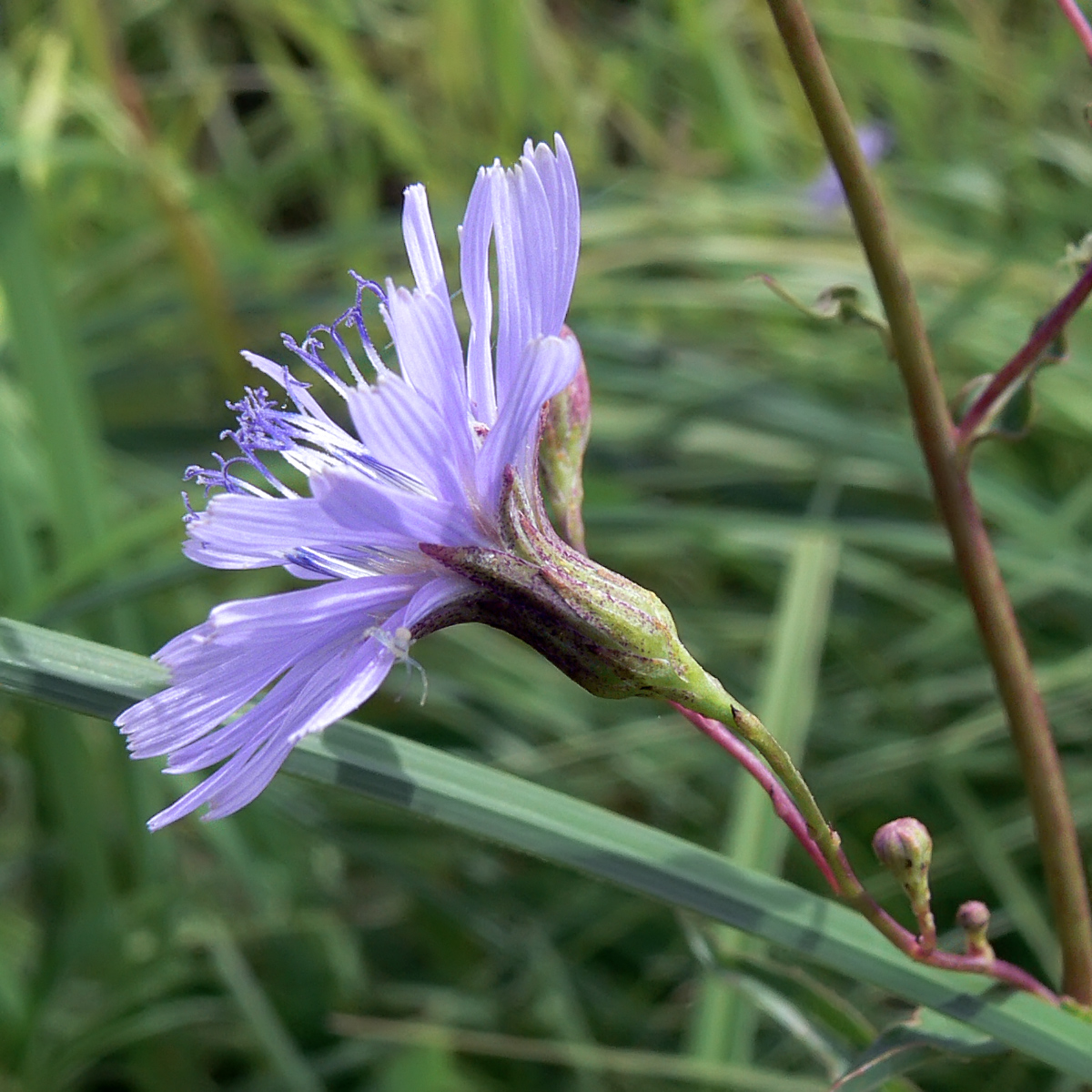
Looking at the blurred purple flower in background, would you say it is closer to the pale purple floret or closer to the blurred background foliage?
the blurred background foliage

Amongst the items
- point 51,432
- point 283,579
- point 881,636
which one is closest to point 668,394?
point 881,636

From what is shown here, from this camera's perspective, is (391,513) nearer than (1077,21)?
Yes

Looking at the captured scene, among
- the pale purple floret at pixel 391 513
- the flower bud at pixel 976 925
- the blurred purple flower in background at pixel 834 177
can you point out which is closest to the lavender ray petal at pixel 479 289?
the pale purple floret at pixel 391 513

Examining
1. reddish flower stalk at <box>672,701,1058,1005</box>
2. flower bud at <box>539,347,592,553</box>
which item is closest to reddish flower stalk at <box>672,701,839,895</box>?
reddish flower stalk at <box>672,701,1058,1005</box>

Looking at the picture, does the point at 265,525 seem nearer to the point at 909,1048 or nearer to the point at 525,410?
the point at 525,410

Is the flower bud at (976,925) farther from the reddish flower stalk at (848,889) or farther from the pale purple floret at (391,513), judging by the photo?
the pale purple floret at (391,513)

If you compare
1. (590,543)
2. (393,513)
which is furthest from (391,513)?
(590,543)

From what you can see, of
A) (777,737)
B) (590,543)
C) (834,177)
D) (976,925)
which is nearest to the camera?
(976,925)
